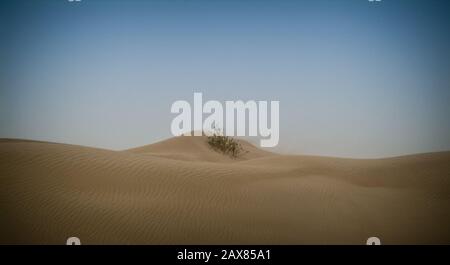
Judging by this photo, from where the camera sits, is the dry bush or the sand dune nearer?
the sand dune

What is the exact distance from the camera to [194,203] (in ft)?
19.0

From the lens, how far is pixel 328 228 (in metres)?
5.16

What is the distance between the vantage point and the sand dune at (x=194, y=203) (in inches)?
187

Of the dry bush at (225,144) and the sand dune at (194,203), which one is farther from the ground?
the dry bush at (225,144)

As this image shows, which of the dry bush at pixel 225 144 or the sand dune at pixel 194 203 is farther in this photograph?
the dry bush at pixel 225 144

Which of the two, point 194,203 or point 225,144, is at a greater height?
point 225,144

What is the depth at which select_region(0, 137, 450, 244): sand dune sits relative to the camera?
15.6 ft

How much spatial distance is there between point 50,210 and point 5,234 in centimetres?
68

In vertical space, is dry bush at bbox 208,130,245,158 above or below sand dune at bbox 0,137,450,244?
above

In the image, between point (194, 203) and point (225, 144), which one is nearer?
point (194, 203)

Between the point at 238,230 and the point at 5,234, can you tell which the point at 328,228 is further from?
the point at 5,234

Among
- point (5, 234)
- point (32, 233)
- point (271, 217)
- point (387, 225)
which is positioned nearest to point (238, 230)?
point (271, 217)
